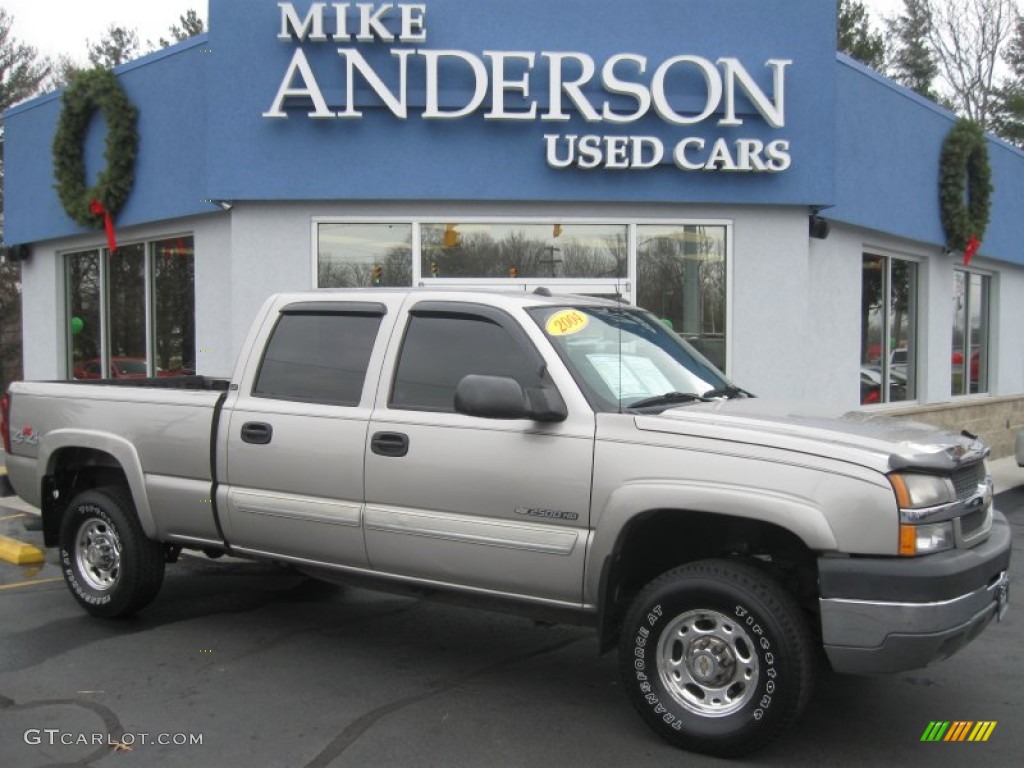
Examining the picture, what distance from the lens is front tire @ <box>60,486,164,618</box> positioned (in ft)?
20.0

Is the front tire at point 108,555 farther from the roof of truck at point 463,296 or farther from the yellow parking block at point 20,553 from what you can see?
the yellow parking block at point 20,553

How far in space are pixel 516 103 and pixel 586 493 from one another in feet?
22.1

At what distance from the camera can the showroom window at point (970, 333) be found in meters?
15.6

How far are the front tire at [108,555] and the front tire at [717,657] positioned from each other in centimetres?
321

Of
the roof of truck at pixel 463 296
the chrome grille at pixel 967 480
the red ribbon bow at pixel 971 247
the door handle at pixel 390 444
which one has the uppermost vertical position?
the red ribbon bow at pixel 971 247

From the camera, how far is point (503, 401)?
4.43 m

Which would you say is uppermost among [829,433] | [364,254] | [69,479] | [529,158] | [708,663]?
[529,158]

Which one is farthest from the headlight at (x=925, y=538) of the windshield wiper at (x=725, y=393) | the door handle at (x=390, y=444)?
the door handle at (x=390, y=444)

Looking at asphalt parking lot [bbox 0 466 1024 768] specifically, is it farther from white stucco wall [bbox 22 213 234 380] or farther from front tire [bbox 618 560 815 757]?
white stucco wall [bbox 22 213 234 380]

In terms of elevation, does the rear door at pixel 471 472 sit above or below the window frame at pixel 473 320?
below

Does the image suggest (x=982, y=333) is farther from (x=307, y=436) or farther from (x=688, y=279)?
(x=307, y=436)

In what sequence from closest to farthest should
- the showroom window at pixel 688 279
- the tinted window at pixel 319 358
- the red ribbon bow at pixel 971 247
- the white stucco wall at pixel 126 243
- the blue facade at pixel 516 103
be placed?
the tinted window at pixel 319 358, the blue facade at pixel 516 103, the showroom window at pixel 688 279, the white stucco wall at pixel 126 243, the red ribbon bow at pixel 971 247

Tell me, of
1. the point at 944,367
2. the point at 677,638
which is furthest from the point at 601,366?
the point at 944,367

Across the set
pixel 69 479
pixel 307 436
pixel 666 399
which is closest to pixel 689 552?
pixel 666 399
